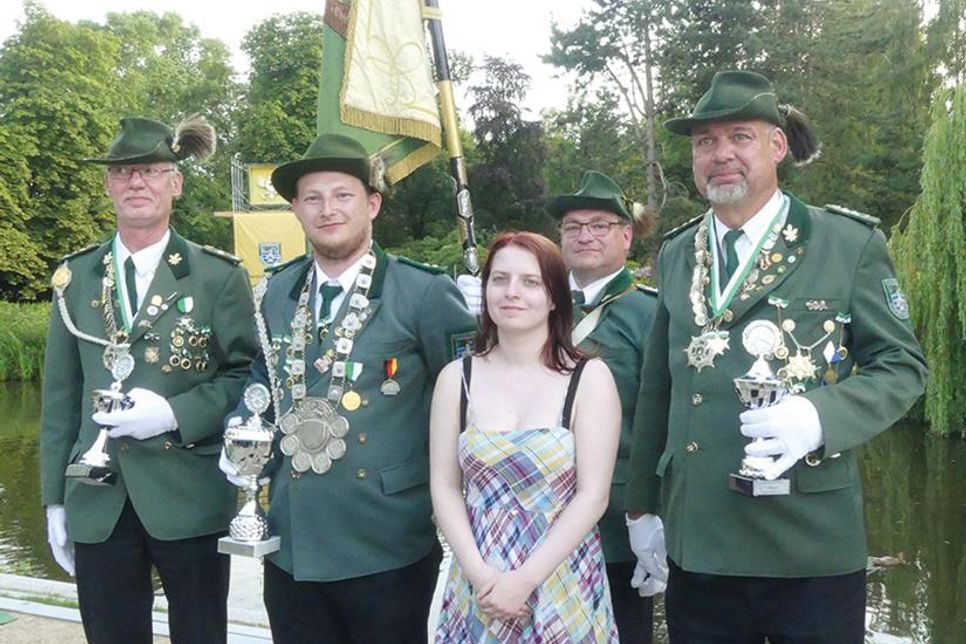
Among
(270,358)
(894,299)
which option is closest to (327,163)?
(270,358)

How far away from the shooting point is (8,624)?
4.39 m

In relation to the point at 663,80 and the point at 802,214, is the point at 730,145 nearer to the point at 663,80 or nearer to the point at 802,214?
the point at 802,214

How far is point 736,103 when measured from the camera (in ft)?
8.42

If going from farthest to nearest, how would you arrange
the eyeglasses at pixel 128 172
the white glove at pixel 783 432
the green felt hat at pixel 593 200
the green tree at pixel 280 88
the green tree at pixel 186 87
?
the green tree at pixel 186 87 → the green tree at pixel 280 88 → the green felt hat at pixel 593 200 → the eyeglasses at pixel 128 172 → the white glove at pixel 783 432

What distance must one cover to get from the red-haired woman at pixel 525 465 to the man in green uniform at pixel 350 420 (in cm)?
25

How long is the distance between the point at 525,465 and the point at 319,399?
69 centimetres

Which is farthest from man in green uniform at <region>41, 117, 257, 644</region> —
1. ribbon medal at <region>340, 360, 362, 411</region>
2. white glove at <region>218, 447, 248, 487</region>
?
ribbon medal at <region>340, 360, 362, 411</region>

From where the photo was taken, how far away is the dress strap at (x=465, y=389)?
8.71ft

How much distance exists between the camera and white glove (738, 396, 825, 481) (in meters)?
2.27

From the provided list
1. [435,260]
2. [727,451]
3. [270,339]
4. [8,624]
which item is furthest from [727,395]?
[435,260]

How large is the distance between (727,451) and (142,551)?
6.28ft

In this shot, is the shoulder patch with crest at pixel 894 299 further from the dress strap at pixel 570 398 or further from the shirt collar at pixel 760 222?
the dress strap at pixel 570 398

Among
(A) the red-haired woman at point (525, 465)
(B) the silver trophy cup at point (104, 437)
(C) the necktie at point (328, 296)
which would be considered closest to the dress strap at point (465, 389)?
(A) the red-haired woman at point (525, 465)

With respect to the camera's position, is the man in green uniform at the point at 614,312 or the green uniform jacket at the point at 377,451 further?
the man in green uniform at the point at 614,312
